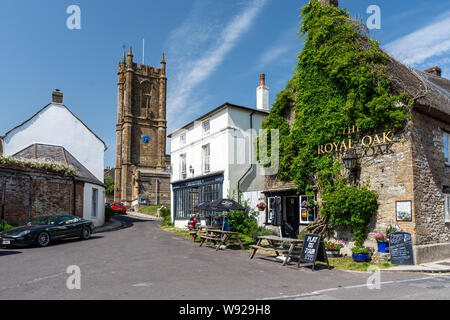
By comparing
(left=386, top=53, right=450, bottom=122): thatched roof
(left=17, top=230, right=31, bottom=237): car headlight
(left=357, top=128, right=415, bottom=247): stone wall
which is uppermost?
(left=386, top=53, right=450, bottom=122): thatched roof

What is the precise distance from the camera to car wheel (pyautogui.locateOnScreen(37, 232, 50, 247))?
571 inches

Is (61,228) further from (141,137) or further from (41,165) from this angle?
(141,137)

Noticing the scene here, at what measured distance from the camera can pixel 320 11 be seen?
604 inches

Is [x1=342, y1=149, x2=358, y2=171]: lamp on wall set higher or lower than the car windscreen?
higher

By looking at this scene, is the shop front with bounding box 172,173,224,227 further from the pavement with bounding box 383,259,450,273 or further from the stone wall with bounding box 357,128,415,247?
the pavement with bounding box 383,259,450,273

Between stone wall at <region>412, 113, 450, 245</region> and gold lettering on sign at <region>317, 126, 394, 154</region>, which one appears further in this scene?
gold lettering on sign at <region>317, 126, 394, 154</region>

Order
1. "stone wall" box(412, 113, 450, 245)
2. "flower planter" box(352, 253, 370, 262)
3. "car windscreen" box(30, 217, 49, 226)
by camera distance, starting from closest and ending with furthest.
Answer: "flower planter" box(352, 253, 370, 262), "stone wall" box(412, 113, 450, 245), "car windscreen" box(30, 217, 49, 226)

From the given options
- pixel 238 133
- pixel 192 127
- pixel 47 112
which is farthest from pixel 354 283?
pixel 47 112

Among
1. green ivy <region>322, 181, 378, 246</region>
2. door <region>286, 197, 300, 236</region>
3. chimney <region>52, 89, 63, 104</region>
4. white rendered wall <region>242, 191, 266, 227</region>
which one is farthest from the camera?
chimney <region>52, 89, 63, 104</region>

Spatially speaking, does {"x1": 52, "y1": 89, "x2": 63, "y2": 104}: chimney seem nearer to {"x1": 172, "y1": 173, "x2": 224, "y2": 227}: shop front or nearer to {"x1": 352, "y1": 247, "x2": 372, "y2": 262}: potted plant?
{"x1": 172, "y1": 173, "x2": 224, "y2": 227}: shop front

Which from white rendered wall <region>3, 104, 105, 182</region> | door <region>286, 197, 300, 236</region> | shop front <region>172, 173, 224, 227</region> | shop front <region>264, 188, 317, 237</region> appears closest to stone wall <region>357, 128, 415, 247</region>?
shop front <region>264, 188, 317, 237</region>

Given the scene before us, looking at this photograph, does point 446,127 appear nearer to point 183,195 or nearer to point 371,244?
point 371,244

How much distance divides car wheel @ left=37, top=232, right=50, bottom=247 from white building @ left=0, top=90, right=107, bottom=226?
8.74 m

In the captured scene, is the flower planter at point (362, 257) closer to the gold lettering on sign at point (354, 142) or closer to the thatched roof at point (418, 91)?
the gold lettering on sign at point (354, 142)
